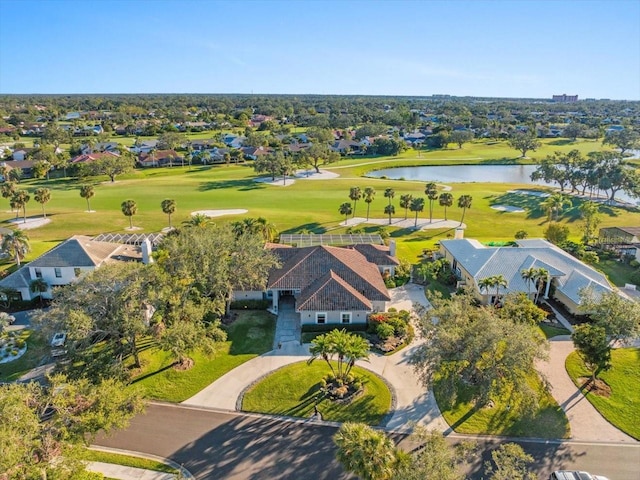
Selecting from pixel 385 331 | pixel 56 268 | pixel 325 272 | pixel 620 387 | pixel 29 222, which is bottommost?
pixel 620 387

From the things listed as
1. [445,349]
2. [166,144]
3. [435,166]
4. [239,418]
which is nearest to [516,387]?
[445,349]

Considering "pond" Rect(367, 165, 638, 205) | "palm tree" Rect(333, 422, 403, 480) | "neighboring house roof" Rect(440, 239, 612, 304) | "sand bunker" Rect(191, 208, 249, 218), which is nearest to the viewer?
"palm tree" Rect(333, 422, 403, 480)

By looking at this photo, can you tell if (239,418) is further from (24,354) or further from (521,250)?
(521,250)

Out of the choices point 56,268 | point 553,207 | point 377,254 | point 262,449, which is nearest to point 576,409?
point 262,449

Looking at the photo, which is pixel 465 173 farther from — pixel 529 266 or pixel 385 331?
pixel 385 331

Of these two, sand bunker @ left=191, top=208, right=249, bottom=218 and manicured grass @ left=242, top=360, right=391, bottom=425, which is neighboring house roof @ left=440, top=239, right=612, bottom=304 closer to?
manicured grass @ left=242, top=360, right=391, bottom=425

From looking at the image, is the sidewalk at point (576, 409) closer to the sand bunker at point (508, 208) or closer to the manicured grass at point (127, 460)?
the manicured grass at point (127, 460)

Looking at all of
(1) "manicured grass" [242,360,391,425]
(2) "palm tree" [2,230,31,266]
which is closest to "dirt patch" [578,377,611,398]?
(1) "manicured grass" [242,360,391,425]
